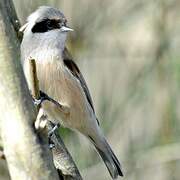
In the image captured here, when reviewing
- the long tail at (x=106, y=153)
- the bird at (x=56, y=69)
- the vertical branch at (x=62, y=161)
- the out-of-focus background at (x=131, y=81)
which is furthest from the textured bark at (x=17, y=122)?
the out-of-focus background at (x=131, y=81)

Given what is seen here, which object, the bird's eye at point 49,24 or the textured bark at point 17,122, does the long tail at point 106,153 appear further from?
the textured bark at point 17,122

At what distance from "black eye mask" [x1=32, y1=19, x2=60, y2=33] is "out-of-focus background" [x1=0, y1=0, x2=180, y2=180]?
614mm

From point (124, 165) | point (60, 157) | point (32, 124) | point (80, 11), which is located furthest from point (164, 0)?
point (32, 124)

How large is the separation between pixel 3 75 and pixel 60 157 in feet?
2.05

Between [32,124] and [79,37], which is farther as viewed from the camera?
[79,37]

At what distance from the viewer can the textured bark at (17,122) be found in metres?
1.55

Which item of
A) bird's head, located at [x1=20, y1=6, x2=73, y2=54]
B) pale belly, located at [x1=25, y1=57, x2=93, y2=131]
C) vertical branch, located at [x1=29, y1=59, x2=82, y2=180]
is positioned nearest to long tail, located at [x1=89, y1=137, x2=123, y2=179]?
pale belly, located at [x1=25, y1=57, x2=93, y2=131]

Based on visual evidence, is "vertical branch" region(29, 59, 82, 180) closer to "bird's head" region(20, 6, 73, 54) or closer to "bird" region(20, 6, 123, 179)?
"bird" region(20, 6, 123, 179)

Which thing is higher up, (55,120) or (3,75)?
(3,75)

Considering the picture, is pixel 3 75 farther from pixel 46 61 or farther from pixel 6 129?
pixel 46 61

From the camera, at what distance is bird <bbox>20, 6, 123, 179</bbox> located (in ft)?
9.34

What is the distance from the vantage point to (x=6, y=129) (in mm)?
1581

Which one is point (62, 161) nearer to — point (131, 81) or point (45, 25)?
point (45, 25)

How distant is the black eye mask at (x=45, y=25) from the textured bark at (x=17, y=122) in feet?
4.23
